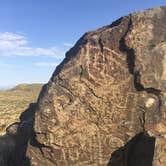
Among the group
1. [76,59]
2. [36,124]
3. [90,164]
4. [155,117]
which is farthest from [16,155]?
[155,117]

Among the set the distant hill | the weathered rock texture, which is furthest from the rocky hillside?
the distant hill

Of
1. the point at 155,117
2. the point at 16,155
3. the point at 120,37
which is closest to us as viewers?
the point at 155,117

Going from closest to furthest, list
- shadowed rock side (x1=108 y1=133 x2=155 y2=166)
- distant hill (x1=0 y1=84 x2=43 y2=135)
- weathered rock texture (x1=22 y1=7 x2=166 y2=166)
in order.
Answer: shadowed rock side (x1=108 y1=133 x2=155 y2=166) → weathered rock texture (x1=22 y1=7 x2=166 y2=166) → distant hill (x1=0 y1=84 x2=43 y2=135)

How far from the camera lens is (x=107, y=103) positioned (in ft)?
43.9

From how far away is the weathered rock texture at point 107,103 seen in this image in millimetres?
13086

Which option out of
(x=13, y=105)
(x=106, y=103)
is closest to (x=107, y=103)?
(x=106, y=103)

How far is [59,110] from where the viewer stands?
1336 cm

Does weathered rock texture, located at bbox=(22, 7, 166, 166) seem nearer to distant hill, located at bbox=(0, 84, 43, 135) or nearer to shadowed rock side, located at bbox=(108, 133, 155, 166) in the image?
shadowed rock side, located at bbox=(108, 133, 155, 166)

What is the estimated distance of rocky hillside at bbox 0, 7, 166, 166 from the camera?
13.1 m

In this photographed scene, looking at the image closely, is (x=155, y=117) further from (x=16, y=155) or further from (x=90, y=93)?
(x=16, y=155)

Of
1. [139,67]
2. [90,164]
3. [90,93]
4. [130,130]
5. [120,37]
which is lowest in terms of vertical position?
[90,164]

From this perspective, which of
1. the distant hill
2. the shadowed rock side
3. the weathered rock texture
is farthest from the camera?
the distant hill

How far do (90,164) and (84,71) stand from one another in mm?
3135

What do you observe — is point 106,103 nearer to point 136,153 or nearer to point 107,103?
point 107,103
